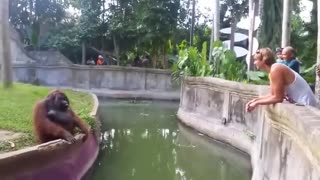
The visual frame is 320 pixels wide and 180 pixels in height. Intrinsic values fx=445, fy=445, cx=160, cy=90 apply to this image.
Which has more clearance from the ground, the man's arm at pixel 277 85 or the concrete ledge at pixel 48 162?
the man's arm at pixel 277 85

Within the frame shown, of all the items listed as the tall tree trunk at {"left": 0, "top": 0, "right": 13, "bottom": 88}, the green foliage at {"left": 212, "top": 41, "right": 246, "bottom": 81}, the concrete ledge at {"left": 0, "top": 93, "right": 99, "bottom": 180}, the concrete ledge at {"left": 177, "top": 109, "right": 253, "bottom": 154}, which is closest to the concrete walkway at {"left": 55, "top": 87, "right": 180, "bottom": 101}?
the concrete ledge at {"left": 177, "top": 109, "right": 253, "bottom": 154}

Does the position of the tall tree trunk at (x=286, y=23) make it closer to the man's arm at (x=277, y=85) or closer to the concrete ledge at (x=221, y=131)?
the concrete ledge at (x=221, y=131)

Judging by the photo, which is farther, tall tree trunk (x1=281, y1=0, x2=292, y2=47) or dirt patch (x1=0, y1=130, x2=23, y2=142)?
tall tree trunk (x1=281, y1=0, x2=292, y2=47)

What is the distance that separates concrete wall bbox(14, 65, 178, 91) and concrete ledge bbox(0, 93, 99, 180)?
14.7 m

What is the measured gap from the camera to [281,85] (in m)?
4.50

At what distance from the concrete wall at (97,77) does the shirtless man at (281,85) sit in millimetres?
16792

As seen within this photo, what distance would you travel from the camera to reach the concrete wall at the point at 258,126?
3.21 metres

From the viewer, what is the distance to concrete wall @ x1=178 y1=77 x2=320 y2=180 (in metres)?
3.21

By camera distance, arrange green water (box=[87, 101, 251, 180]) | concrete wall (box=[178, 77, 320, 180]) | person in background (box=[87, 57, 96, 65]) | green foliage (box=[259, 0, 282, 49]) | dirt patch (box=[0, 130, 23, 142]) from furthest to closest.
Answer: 1. person in background (box=[87, 57, 96, 65])
2. green foliage (box=[259, 0, 282, 49])
3. green water (box=[87, 101, 251, 180])
4. dirt patch (box=[0, 130, 23, 142])
5. concrete wall (box=[178, 77, 320, 180])

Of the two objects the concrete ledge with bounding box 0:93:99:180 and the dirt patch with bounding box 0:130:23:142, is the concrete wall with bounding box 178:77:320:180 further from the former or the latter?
the dirt patch with bounding box 0:130:23:142

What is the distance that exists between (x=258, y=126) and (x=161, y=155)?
2975mm

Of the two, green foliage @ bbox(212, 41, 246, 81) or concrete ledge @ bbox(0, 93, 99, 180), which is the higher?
green foliage @ bbox(212, 41, 246, 81)

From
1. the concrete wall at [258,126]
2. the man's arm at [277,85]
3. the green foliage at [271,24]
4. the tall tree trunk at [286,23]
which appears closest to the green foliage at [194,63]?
the concrete wall at [258,126]

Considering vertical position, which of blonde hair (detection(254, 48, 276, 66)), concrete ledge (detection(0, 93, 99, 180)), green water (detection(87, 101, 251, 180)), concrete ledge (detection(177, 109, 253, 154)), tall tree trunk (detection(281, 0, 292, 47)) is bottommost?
green water (detection(87, 101, 251, 180))
